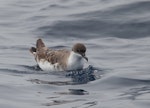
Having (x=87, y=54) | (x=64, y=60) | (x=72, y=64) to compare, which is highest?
(x=87, y=54)

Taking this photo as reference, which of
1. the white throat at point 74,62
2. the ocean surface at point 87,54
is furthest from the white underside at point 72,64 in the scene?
the ocean surface at point 87,54

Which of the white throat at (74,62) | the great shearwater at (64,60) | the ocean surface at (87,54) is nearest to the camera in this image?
the ocean surface at (87,54)

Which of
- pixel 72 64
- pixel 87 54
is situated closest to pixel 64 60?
pixel 72 64

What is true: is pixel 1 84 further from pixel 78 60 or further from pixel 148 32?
pixel 148 32

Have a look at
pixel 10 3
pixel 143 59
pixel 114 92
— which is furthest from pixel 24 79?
pixel 10 3

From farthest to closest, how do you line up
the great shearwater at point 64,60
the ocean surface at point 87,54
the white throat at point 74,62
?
the white throat at point 74,62 < the great shearwater at point 64,60 < the ocean surface at point 87,54

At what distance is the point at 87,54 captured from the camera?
15.7m

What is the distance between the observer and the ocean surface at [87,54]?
36.9 feet

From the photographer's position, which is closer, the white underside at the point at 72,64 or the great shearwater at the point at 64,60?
the great shearwater at the point at 64,60

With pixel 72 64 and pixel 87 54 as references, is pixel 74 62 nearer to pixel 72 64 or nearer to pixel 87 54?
pixel 72 64

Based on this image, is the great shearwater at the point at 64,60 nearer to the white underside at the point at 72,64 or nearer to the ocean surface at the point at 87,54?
the white underside at the point at 72,64

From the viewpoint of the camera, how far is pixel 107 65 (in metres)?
14.3

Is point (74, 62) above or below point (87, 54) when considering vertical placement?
below

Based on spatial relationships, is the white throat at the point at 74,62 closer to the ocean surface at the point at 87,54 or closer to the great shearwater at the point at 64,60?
the great shearwater at the point at 64,60
